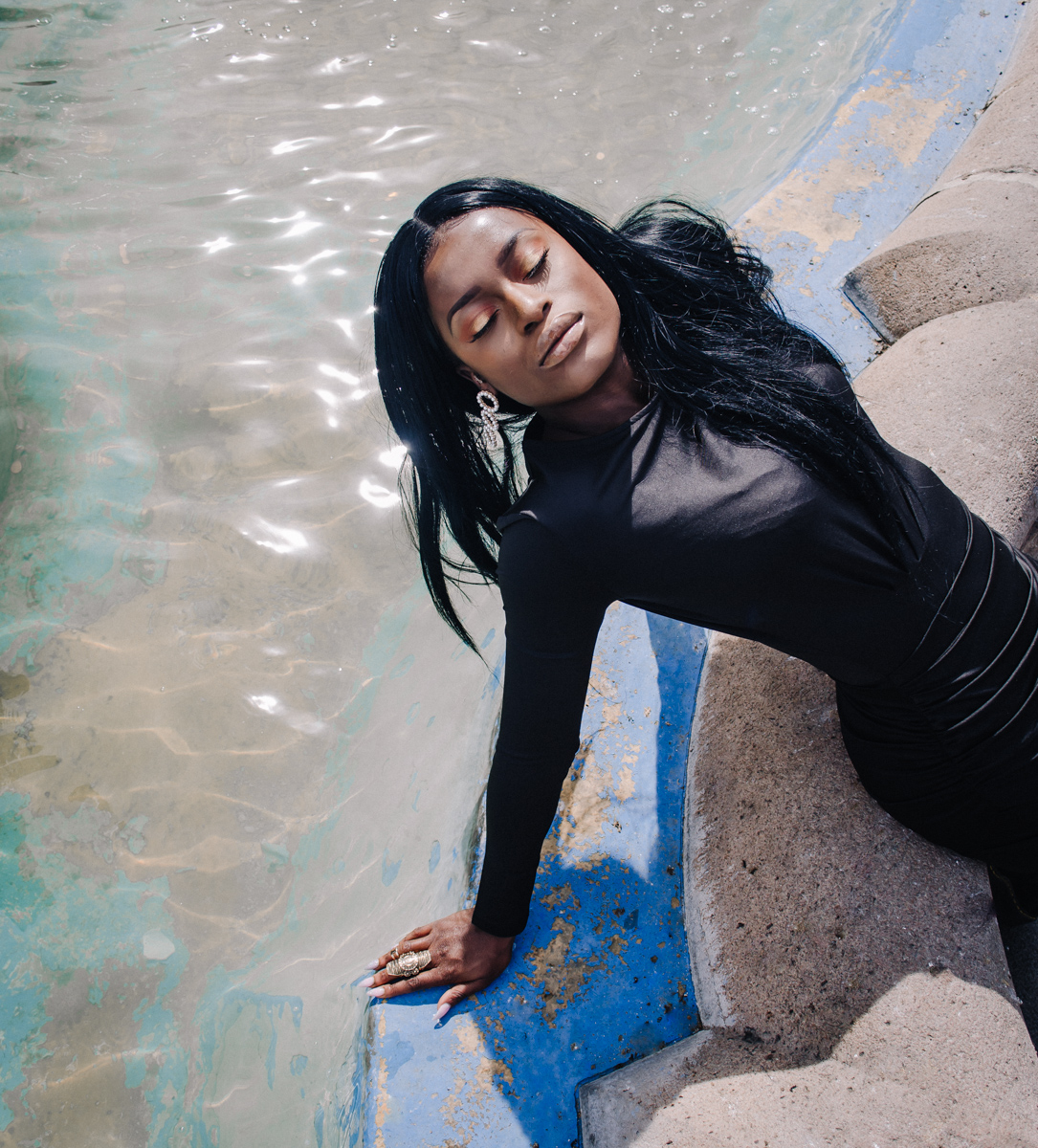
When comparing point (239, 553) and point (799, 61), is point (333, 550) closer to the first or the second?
point (239, 553)

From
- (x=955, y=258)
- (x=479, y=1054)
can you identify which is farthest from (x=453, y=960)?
(x=955, y=258)

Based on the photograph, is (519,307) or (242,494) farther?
(242,494)

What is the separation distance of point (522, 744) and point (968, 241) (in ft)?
7.95

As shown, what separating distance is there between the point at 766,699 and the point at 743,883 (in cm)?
46

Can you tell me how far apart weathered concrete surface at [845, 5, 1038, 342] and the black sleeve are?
2.08 metres

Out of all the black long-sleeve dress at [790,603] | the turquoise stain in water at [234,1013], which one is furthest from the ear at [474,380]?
the turquoise stain in water at [234,1013]

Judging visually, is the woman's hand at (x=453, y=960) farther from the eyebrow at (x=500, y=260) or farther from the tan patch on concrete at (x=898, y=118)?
the tan patch on concrete at (x=898, y=118)

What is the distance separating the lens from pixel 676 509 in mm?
1282

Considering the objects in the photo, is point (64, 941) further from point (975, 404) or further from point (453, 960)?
point (975, 404)

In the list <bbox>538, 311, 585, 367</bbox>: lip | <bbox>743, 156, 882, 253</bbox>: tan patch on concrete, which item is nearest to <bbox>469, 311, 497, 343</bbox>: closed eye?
<bbox>538, 311, 585, 367</bbox>: lip

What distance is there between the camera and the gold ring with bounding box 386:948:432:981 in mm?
1810

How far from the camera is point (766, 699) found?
196 centimetres

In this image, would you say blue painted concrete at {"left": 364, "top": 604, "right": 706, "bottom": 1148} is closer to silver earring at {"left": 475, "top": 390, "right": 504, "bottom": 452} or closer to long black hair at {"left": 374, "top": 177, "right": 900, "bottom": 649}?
long black hair at {"left": 374, "top": 177, "right": 900, "bottom": 649}

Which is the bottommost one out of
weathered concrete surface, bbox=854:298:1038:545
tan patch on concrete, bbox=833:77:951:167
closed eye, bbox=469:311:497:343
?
weathered concrete surface, bbox=854:298:1038:545
